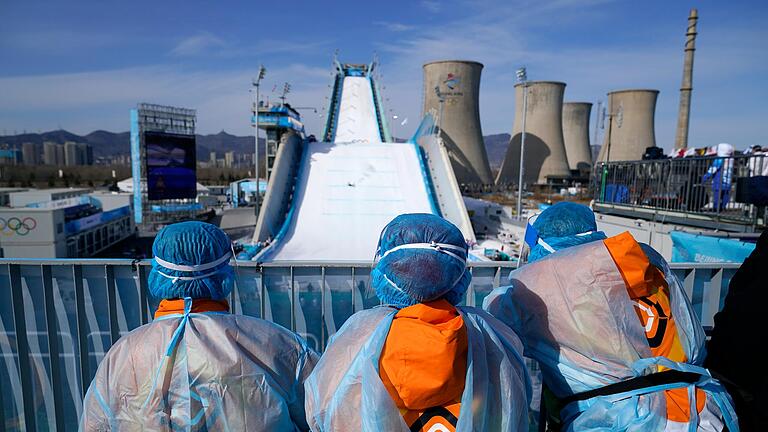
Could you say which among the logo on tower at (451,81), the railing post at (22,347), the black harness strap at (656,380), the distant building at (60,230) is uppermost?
the logo on tower at (451,81)

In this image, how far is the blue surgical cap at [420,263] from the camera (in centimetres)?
142

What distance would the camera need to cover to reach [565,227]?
6.92 ft

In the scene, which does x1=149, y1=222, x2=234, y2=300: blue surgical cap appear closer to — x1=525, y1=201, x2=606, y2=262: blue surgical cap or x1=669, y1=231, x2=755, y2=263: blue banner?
x1=525, y1=201, x2=606, y2=262: blue surgical cap

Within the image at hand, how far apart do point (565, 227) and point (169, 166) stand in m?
26.7

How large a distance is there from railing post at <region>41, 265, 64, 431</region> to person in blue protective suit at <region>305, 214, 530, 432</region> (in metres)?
2.08

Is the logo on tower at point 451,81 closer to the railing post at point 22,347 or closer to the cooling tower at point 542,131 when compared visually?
the cooling tower at point 542,131

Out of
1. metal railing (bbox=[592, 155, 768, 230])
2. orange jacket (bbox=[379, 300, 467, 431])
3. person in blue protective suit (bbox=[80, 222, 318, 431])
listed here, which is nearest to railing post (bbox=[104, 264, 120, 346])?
person in blue protective suit (bbox=[80, 222, 318, 431])

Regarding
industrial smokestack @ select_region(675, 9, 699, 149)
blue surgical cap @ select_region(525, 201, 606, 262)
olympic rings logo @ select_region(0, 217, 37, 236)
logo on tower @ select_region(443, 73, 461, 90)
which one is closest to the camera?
blue surgical cap @ select_region(525, 201, 606, 262)

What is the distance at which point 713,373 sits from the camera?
1.74 m

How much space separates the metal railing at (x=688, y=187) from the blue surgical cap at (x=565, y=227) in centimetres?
443

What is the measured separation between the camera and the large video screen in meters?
24.5

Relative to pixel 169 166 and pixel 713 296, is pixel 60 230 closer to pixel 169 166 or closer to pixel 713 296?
pixel 169 166

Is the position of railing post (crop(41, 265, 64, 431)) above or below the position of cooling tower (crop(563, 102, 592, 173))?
below

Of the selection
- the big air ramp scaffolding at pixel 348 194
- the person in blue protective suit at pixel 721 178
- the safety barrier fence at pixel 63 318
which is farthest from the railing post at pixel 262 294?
the big air ramp scaffolding at pixel 348 194
